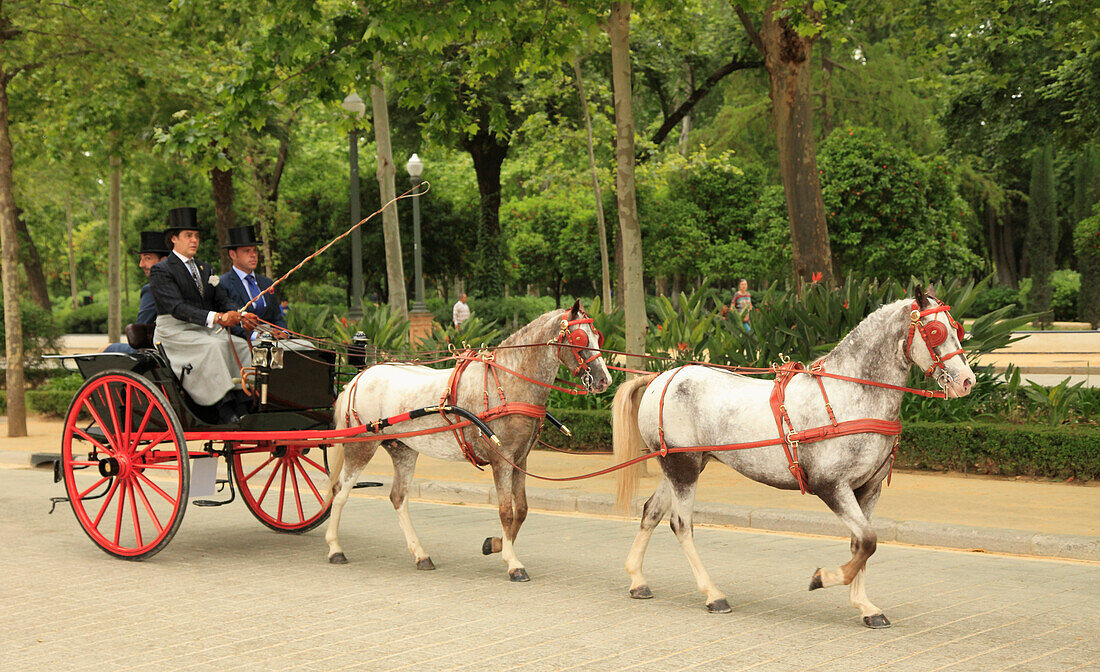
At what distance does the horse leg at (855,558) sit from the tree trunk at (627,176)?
20.6 feet

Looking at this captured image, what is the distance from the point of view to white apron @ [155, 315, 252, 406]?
8586mm

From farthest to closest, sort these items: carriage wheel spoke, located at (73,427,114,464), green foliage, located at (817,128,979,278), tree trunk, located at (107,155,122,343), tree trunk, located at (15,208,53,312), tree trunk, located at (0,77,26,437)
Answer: tree trunk, located at (15,208,53,312) < green foliage, located at (817,128,979,278) < tree trunk, located at (107,155,122,343) < tree trunk, located at (0,77,26,437) < carriage wheel spoke, located at (73,427,114,464)

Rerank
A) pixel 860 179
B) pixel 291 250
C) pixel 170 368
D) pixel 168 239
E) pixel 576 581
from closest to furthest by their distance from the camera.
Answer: pixel 576 581 → pixel 170 368 → pixel 168 239 → pixel 860 179 → pixel 291 250

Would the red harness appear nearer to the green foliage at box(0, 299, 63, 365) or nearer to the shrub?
the green foliage at box(0, 299, 63, 365)

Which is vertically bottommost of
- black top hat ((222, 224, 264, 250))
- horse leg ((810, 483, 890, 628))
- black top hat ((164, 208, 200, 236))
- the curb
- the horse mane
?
the curb

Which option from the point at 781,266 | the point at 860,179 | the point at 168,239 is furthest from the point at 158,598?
the point at 781,266

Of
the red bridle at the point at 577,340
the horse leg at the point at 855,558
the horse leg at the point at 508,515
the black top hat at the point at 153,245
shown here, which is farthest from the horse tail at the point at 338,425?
the horse leg at the point at 855,558

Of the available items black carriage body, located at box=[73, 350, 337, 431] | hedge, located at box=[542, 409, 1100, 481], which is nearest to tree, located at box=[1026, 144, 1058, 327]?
hedge, located at box=[542, 409, 1100, 481]

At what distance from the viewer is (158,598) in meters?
7.08

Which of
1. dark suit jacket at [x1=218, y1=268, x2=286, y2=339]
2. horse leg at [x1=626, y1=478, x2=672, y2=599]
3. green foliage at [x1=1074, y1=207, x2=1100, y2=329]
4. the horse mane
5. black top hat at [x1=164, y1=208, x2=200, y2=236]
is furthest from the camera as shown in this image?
green foliage at [x1=1074, y1=207, x2=1100, y2=329]

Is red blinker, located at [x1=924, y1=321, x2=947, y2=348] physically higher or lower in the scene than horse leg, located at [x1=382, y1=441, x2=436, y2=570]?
higher

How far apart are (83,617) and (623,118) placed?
8105mm

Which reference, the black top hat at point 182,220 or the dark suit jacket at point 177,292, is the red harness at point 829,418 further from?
the black top hat at point 182,220

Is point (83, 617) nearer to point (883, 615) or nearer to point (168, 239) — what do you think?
point (168, 239)
